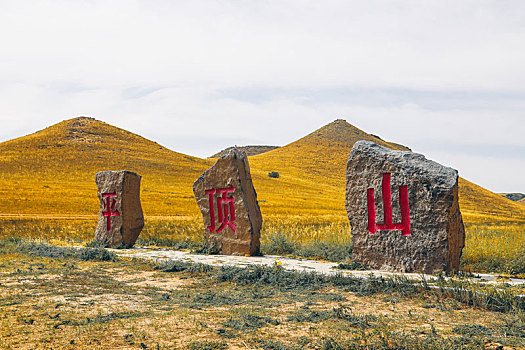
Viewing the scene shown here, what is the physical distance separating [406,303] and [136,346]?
13.5 ft

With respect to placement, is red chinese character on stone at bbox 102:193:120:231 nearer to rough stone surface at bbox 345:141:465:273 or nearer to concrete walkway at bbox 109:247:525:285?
concrete walkway at bbox 109:247:525:285

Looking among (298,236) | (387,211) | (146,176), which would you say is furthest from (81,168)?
(387,211)

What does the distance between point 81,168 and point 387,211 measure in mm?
54109

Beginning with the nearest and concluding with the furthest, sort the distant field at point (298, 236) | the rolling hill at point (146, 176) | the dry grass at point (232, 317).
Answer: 1. the dry grass at point (232, 317)
2. the distant field at point (298, 236)
3. the rolling hill at point (146, 176)

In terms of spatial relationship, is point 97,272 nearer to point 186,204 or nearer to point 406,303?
point 406,303

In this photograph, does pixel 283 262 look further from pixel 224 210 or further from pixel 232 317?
pixel 232 317

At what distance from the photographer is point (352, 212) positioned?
33.6ft

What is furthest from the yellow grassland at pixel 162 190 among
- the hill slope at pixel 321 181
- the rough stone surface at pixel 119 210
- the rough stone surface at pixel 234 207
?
the rough stone surface at pixel 234 207

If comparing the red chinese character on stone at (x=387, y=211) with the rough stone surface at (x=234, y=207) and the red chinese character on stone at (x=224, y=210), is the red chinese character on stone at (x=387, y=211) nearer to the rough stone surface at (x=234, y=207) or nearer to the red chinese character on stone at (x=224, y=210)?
the rough stone surface at (x=234, y=207)

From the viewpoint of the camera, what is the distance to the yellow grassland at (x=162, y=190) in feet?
66.9

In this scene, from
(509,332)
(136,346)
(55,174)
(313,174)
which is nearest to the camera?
(136,346)

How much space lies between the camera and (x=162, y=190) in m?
49.5

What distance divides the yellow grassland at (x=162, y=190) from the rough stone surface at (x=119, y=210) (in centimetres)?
285

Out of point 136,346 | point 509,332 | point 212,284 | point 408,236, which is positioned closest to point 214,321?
point 136,346
